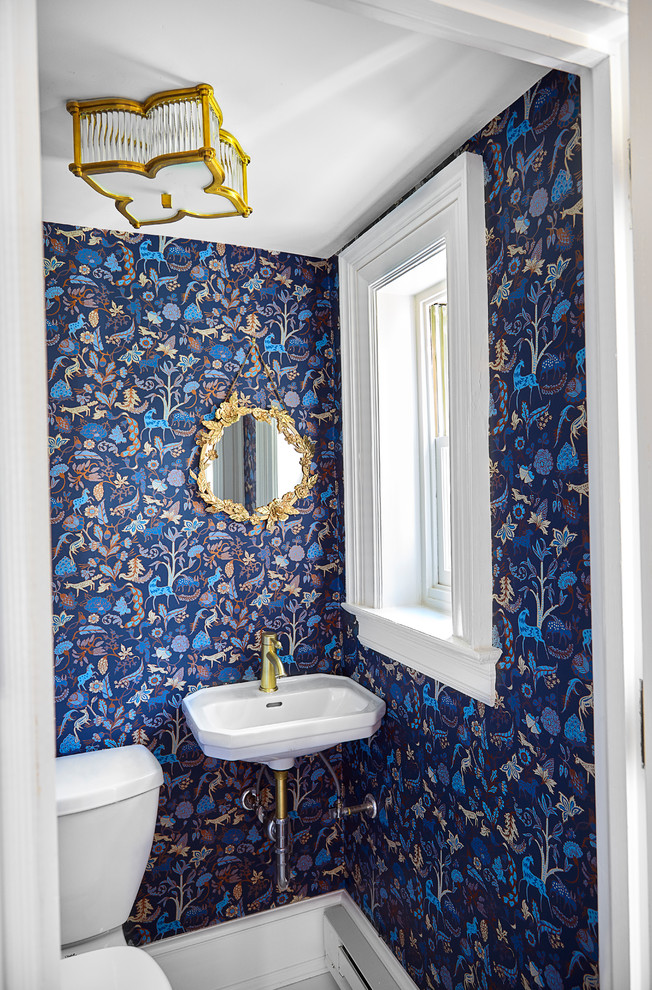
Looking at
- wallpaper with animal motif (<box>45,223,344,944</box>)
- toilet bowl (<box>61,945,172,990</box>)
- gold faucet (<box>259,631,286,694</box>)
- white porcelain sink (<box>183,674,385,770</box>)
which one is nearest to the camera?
toilet bowl (<box>61,945,172,990</box>)

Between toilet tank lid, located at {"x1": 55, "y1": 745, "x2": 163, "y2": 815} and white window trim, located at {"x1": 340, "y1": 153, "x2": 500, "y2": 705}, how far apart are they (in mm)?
747

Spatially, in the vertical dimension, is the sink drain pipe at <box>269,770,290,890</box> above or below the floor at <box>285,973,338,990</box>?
above

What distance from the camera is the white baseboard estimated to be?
2.09 m

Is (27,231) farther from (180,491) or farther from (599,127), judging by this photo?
(180,491)

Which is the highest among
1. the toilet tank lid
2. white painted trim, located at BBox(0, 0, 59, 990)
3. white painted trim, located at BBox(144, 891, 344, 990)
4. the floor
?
white painted trim, located at BBox(0, 0, 59, 990)

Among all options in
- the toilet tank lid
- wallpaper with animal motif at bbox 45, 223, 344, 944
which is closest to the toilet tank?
the toilet tank lid

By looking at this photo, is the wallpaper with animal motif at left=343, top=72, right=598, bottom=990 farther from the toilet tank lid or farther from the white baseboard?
the toilet tank lid

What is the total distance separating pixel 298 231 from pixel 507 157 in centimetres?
83

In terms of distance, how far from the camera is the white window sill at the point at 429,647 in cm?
152

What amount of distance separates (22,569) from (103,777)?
126 cm

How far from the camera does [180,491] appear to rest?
2.15 meters

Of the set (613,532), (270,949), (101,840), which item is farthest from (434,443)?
(270,949)

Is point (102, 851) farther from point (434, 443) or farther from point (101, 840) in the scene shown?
point (434, 443)

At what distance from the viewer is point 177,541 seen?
2.14 m
